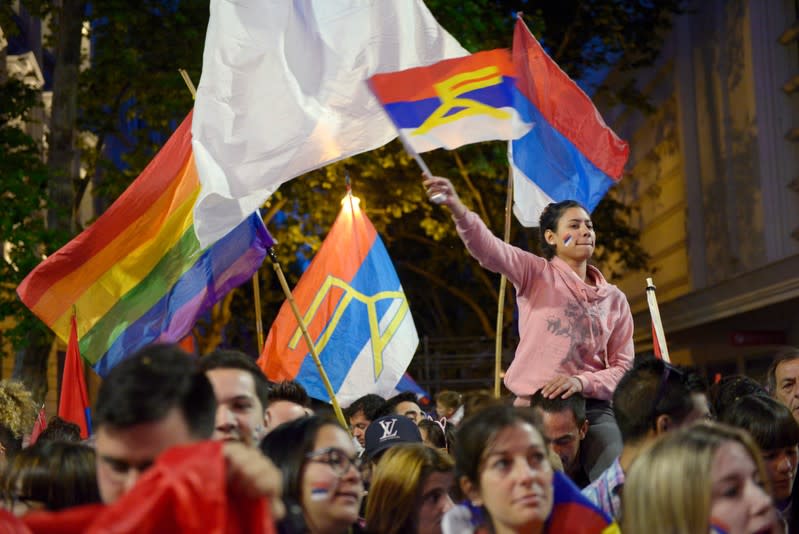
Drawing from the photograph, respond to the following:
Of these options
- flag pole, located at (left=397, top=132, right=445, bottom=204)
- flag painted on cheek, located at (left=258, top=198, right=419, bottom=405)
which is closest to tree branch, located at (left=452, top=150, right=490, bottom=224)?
flag painted on cheek, located at (left=258, top=198, right=419, bottom=405)

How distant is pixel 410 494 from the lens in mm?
5023

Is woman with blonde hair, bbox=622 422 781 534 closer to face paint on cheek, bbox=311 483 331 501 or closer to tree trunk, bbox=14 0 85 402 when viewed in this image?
face paint on cheek, bbox=311 483 331 501

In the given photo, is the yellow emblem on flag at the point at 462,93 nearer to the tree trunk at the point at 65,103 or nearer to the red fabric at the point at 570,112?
the red fabric at the point at 570,112

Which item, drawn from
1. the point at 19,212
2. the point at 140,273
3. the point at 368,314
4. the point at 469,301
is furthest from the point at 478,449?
the point at 469,301

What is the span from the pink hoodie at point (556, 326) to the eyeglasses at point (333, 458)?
7.76 feet

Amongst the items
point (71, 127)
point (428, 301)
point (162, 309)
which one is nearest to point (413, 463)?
point (162, 309)

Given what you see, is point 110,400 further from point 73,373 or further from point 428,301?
point 428,301

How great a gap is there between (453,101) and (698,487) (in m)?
4.42

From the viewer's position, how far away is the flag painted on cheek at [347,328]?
34.3ft

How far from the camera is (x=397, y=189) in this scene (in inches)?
838

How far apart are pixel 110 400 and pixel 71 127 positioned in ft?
53.4

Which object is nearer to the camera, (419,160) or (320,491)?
(320,491)

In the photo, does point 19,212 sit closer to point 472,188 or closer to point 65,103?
point 65,103

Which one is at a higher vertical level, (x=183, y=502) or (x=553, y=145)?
(x=553, y=145)
